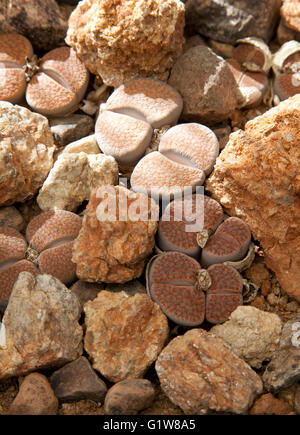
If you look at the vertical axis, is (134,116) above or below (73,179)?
above

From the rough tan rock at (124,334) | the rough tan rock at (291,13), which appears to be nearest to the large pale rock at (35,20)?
the rough tan rock at (291,13)

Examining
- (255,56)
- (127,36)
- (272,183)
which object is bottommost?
(272,183)

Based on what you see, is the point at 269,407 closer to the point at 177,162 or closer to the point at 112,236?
the point at 112,236

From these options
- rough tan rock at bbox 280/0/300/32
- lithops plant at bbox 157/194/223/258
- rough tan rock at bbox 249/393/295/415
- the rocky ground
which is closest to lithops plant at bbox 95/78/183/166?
the rocky ground

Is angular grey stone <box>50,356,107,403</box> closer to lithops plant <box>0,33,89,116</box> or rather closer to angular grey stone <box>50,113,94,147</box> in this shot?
angular grey stone <box>50,113,94,147</box>

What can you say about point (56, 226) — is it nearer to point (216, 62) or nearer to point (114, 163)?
point (114, 163)

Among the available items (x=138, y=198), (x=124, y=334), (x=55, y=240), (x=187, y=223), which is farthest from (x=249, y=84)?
(x=124, y=334)
